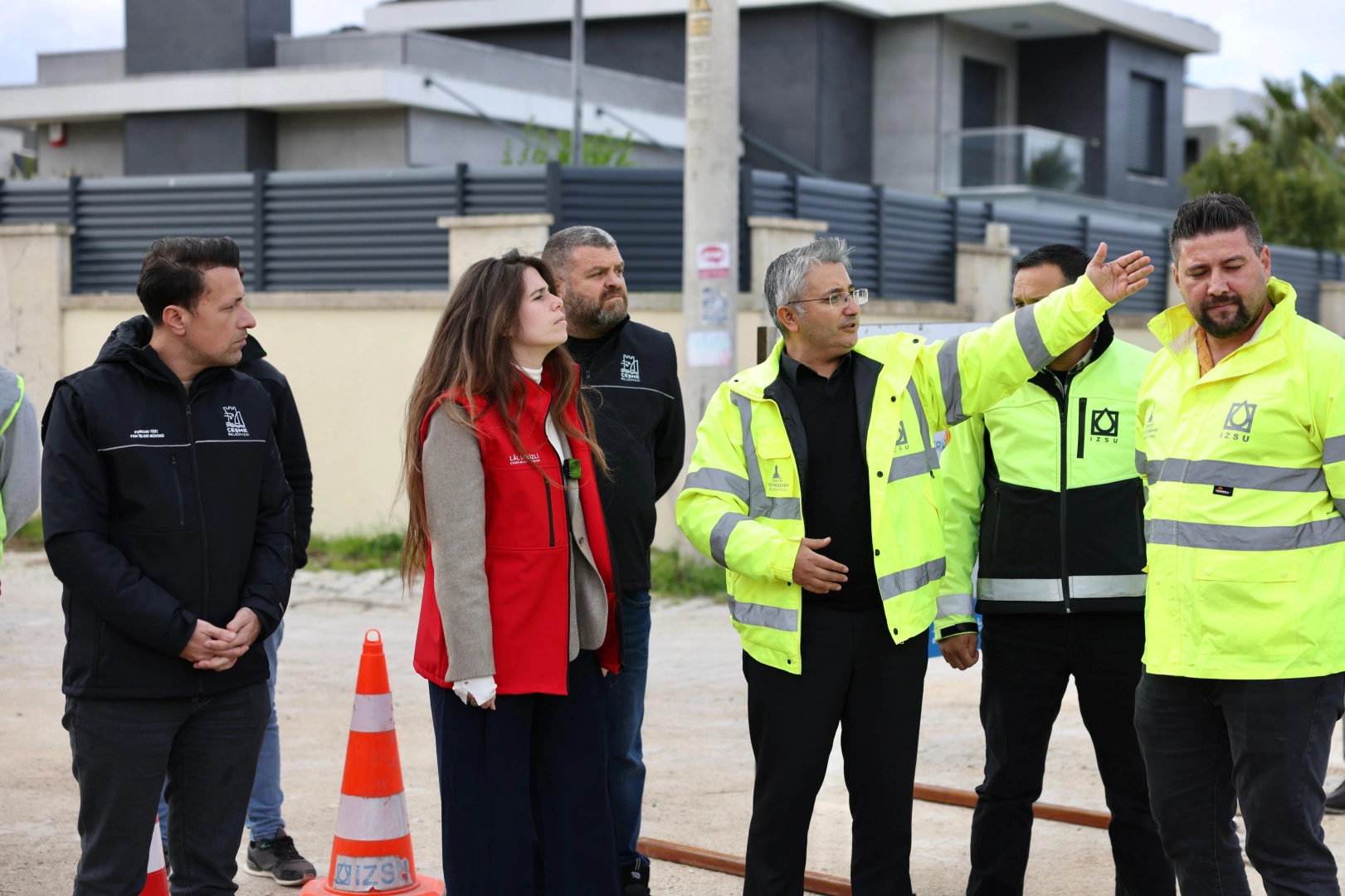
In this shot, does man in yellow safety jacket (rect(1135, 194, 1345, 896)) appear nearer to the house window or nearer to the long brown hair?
the long brown hair

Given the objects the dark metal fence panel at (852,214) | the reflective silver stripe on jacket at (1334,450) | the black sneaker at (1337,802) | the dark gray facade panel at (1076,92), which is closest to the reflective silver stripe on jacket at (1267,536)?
the reflective silver stripe on jacket at (1334,450)

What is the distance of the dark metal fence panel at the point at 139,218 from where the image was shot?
1419 cm

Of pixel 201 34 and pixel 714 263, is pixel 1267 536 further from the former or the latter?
pixel 201 34

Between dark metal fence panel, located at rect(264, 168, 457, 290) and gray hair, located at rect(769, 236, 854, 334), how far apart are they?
9594 millimetres

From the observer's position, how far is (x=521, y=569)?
12.6 ft

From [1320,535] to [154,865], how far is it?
345 centimetres

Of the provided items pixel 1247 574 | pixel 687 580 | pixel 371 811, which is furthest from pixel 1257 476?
pixel 687 580

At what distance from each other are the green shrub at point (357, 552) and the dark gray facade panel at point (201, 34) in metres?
11.3

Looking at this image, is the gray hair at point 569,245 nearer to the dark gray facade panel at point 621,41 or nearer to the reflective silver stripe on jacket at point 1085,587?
the reflective silver stripe on jacket at point 1085,587

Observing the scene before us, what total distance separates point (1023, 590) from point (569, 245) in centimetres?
193

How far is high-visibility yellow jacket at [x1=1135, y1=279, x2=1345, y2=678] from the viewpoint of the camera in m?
3.63

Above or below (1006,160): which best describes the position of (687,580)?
below

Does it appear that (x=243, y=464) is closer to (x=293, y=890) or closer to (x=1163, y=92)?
(x=293, y=890)

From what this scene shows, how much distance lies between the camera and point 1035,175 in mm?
23625
